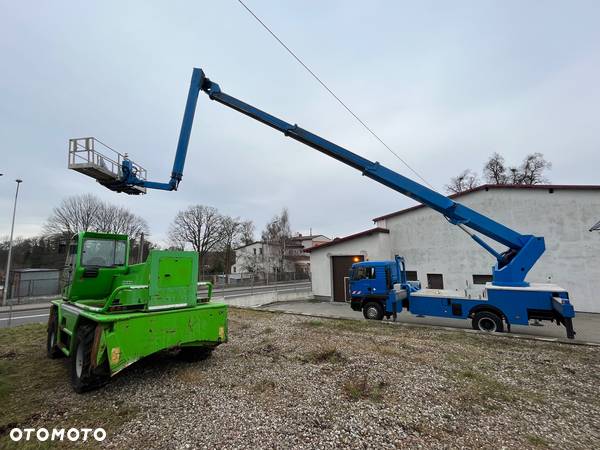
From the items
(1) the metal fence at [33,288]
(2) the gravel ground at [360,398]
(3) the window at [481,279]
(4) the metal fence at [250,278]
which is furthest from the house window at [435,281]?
(1) the metal fence at [33,288]

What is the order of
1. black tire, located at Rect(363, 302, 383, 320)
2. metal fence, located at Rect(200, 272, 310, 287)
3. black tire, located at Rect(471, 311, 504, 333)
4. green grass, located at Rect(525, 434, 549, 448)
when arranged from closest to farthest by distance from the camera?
green grass, located at Rect(525, 434, 549, 448) < black tire, located at Rect(471, 311, 504, 333) < black tire, located at Rect(363, 302, 383, 320) < metal fence, located at Rect(200, 272, 310, 287)

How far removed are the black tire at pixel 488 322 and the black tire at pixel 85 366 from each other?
10.3 meters

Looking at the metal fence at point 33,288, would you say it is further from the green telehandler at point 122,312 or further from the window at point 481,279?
the window at point 481,279

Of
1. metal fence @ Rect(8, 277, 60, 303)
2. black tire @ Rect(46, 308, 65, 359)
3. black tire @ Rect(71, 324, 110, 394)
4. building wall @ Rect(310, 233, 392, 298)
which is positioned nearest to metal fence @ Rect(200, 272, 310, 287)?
metal fence @ Rect(8, 277, 60, 303)

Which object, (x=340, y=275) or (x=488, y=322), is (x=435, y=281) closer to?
(x=340, y=275)

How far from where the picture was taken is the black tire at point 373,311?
11414 mm

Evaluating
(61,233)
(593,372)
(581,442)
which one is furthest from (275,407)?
(61,233)

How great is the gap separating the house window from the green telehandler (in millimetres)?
14292

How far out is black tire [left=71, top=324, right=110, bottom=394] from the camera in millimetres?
4215

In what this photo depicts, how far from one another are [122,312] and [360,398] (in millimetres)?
3985

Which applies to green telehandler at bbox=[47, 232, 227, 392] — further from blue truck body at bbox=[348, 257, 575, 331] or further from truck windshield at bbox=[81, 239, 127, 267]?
blue truck body at bbox=[348, 257, 575, 331]

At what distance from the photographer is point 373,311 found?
11562 mm

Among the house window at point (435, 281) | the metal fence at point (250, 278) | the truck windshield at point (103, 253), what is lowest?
the metal fence at point (250, 278)

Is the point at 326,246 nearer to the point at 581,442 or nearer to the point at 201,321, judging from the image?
the point at 201,321
